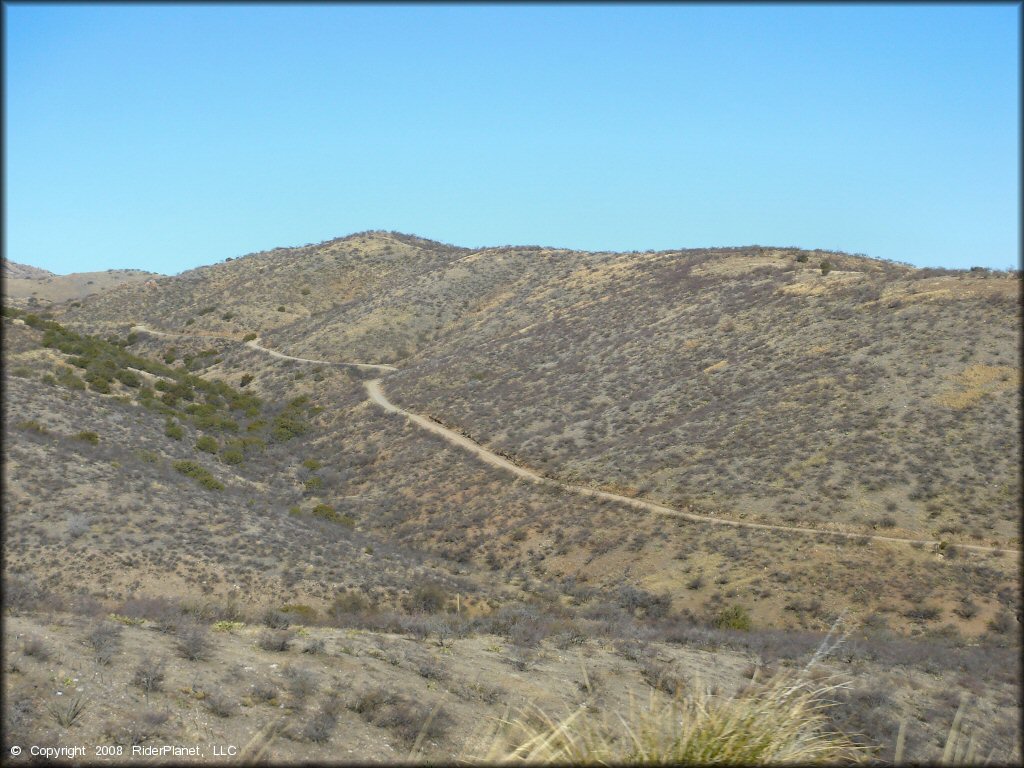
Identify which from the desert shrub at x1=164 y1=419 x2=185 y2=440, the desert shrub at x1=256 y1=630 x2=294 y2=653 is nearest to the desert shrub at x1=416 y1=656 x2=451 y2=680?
the desert shrub at x1=256 y1=630 x2=294 y2=653

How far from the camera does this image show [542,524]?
1188 inches

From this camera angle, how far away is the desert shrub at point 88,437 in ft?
93.9

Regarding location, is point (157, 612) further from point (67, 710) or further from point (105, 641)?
point (67, 710)

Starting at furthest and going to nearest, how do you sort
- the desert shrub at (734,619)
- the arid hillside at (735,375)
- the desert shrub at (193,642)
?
the arid hillside at (735,375)
the desert shrub at (734,619)
the desert shrub at (193,642)

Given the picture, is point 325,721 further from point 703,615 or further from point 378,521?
point 378,521

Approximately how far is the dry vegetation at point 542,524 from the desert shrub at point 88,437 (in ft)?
3.24

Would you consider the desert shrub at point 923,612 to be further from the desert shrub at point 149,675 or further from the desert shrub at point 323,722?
the desert shrub at point 149,675

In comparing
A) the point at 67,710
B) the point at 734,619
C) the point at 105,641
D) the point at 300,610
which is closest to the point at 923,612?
the point at 734,619

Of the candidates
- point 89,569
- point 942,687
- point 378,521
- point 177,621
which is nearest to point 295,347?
point 378,521

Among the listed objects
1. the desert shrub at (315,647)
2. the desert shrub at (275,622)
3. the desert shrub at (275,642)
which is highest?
the desert shrub at (275,642)

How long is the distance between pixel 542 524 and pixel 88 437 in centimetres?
1986

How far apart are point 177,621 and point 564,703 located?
23.5 ft

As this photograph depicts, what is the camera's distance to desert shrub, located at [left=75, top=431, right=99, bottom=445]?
93.9 feet

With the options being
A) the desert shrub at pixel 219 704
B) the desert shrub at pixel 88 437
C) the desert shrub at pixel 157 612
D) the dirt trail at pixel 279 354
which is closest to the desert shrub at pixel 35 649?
the desert shrub at pixel 219 704
